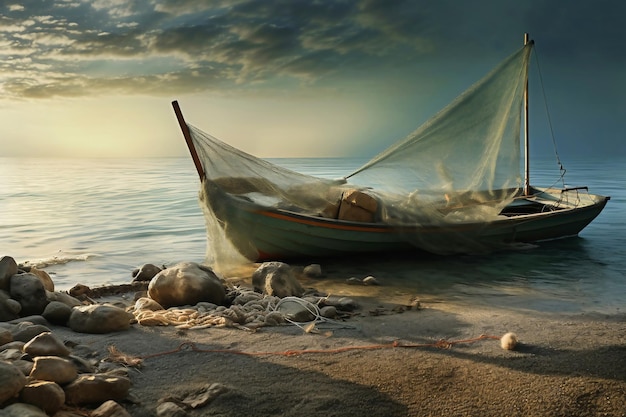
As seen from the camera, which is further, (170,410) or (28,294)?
(28,294)

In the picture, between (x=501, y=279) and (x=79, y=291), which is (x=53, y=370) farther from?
(x=501, y=279)

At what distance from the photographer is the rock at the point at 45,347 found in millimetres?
4301

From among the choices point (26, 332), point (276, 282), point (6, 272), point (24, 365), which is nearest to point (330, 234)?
point (276, 282)

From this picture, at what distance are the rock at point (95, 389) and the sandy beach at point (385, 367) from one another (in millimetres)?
155

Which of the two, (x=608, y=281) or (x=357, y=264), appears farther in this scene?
(x=357, y=264)

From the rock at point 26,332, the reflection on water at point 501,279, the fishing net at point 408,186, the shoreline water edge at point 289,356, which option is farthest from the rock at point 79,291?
the reflection on water at point 501,279

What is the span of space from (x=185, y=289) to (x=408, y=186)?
17.5ft

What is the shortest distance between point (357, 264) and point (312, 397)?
6.40 meters

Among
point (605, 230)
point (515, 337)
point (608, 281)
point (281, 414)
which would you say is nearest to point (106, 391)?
point (281, 414)

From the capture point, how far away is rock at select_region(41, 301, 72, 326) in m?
5.93

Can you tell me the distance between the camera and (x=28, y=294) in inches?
245

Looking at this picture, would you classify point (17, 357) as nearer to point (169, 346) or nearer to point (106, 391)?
point (106, 391)

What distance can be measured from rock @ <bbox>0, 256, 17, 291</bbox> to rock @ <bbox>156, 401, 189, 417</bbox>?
3.45 m

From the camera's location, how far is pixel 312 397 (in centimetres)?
415
